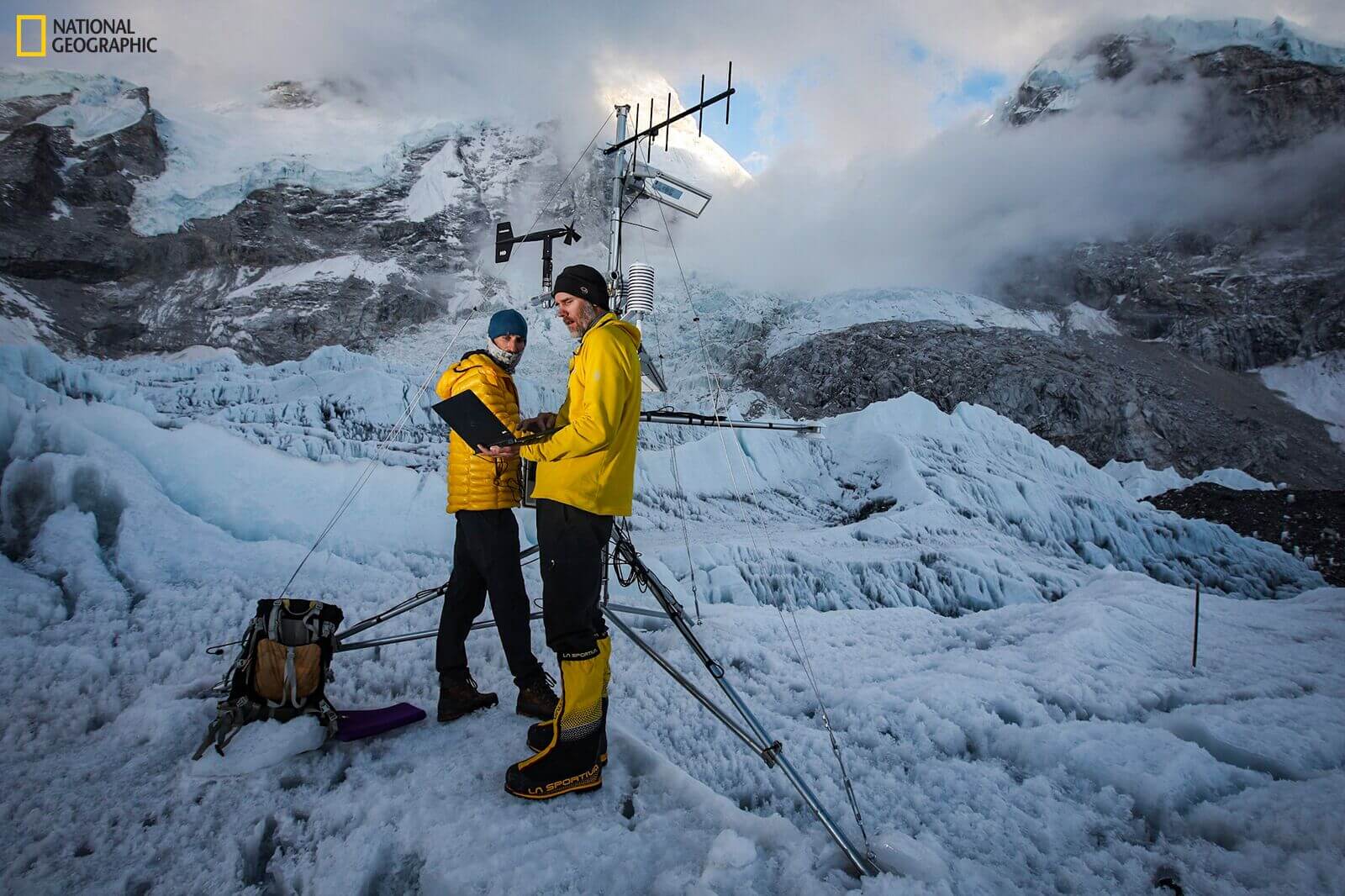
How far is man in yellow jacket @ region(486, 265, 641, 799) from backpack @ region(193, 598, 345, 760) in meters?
0.77

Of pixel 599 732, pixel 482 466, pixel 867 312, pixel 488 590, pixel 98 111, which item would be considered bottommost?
pixel 599 732

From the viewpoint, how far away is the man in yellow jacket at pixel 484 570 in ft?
6.63

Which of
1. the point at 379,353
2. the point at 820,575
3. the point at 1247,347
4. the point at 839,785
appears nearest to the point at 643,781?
the point at 839,785

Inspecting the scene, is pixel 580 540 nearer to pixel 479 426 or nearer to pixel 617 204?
pixel 479 426

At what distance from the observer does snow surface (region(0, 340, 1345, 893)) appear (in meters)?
1.30

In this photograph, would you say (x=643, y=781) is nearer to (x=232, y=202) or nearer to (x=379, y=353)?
(x=379, y=353)

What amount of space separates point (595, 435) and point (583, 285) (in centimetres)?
61

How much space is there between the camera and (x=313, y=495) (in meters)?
3.90

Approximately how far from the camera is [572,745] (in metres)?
1.55

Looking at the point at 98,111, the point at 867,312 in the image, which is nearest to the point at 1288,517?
the point at 867,312

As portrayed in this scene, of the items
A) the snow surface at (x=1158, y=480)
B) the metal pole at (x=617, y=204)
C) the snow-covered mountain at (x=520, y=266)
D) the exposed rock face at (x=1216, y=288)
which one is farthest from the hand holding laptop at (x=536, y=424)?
the exposed rock face at (x=1216, y=288)

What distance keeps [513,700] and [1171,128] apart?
6002 cm

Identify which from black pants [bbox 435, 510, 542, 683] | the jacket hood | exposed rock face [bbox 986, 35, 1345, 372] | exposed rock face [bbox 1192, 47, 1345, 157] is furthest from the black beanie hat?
exposed rock face [bbox 1192, 47, 1345, 157]

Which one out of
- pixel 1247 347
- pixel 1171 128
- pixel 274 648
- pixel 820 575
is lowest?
pixel 820 575
